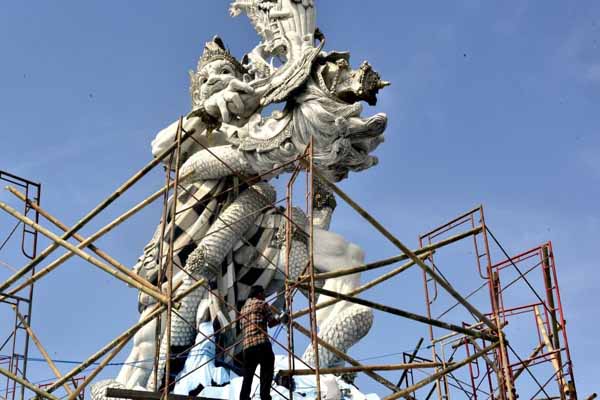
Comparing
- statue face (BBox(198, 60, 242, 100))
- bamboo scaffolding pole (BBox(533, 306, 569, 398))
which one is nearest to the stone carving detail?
statue face (BBox(198, 60, 242, 100))

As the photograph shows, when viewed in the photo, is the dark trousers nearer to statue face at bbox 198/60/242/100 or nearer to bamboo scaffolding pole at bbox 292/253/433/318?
bamboo scaffolding pole at bbox 292/253/433/318

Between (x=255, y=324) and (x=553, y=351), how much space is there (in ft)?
11.7

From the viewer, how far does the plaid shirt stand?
33.6 feet

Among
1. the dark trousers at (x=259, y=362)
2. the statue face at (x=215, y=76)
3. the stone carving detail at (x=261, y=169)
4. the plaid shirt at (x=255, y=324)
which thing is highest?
the statue face at (x=215, y=76)

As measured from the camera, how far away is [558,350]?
38.2ft

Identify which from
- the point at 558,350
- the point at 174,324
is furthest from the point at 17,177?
the point at 558,350

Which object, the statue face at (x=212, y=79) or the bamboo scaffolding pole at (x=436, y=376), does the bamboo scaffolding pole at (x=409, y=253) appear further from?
the statue face at (x=212, y=79)

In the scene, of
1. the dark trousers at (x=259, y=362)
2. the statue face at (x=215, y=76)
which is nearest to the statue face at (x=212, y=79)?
the statue face at (x=215, y=76)

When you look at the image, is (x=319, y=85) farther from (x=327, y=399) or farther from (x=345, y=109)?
(x=327, y=399)

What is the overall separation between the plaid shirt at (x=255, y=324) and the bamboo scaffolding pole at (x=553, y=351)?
346 centimetres

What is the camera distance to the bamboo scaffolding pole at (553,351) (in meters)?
11.5

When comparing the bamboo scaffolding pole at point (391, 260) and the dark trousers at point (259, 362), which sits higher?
the bamboo scaffolding pole at point (391, 260)

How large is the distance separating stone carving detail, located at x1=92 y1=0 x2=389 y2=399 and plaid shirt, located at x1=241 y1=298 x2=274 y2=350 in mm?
2922

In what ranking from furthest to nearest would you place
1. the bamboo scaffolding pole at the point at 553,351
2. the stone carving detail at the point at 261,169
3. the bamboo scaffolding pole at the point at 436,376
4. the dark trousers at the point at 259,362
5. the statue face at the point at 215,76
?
the statue face at the point at 215,76, the stone carving detail at the point at 261,169, the bamboo scaffolding pole at the point at 553,351, the bamboo scaffolding pole at the point at 436,376, the dark trousers at the point at 259,362
